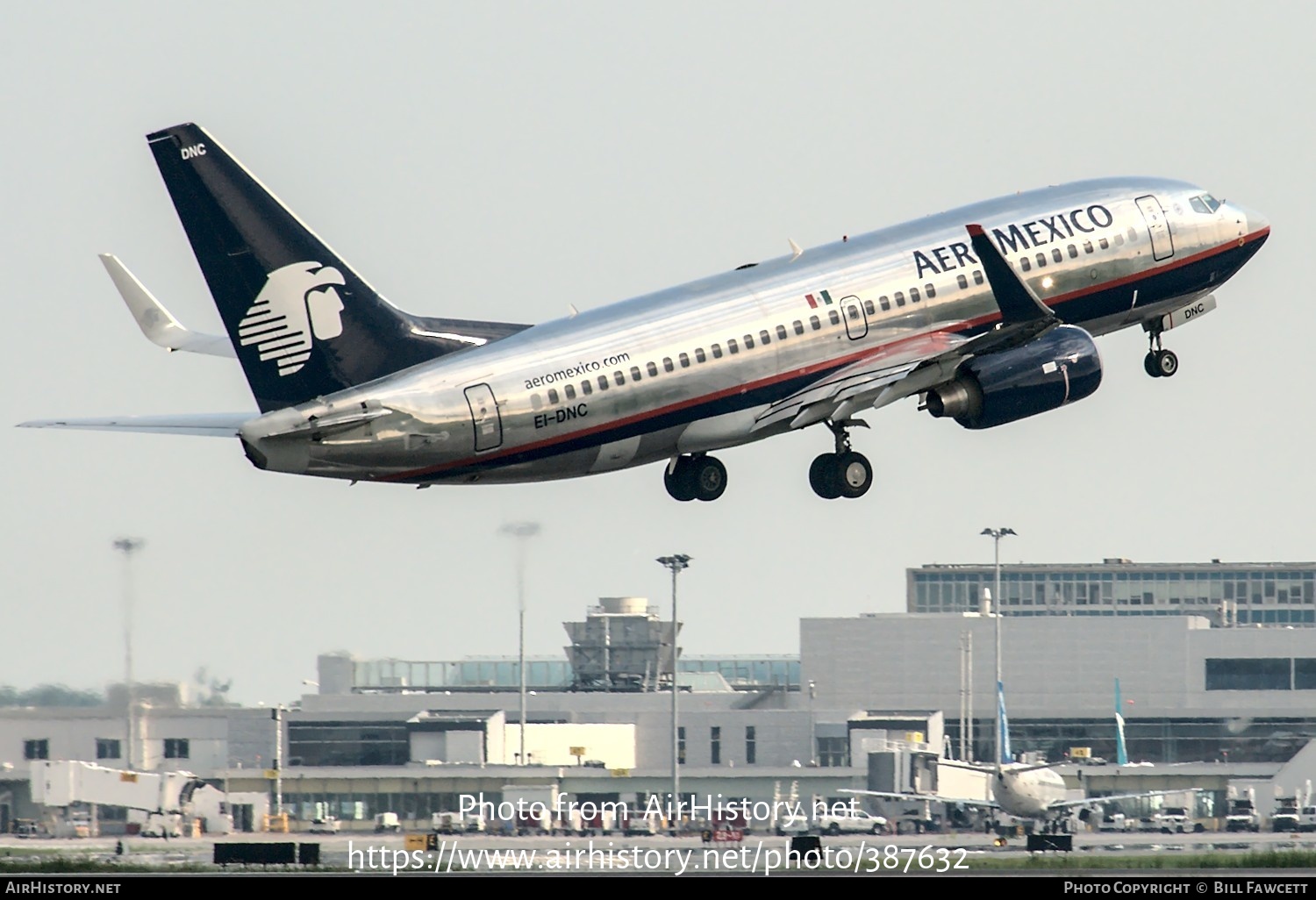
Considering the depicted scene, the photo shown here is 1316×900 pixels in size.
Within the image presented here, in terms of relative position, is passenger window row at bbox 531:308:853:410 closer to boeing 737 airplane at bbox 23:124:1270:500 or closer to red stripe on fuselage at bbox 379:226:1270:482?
boeing 737 airplane at bbox 23:124:1270:500

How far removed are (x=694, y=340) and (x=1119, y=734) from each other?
6243cm

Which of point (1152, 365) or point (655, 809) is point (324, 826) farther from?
point (1152, 365)

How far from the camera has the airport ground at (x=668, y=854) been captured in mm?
57219

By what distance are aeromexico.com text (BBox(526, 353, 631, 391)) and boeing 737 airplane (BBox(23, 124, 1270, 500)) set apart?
44 mm

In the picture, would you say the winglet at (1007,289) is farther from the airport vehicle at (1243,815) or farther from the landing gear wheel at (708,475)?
the airport vehicle at (1243,815)

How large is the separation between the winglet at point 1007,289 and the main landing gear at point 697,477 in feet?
26.8

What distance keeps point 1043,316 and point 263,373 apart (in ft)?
62.5

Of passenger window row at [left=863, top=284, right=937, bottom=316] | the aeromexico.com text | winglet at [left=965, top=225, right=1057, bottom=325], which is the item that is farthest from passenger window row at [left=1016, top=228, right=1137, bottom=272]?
the aeromexico.com text

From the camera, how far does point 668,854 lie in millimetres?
64250

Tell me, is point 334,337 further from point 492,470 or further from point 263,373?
point 492,470

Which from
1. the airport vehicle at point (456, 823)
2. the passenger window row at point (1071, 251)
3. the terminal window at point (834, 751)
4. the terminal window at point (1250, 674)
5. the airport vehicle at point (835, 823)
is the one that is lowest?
the airport vehicle at point (835, 823)

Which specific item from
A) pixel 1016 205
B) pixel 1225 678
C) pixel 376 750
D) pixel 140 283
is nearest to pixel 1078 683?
pixel 1225 678

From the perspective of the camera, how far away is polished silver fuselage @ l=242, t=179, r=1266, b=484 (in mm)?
45219

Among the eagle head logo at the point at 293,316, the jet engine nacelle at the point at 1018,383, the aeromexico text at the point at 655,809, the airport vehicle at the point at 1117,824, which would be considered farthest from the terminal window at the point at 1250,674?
the eagle head logo at the point at 293,316
